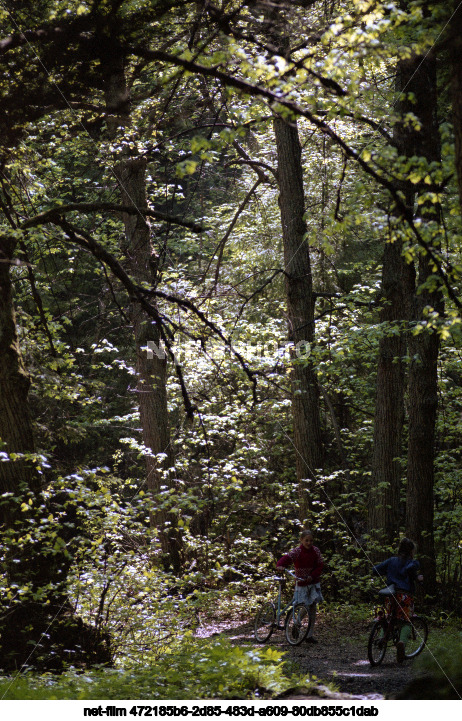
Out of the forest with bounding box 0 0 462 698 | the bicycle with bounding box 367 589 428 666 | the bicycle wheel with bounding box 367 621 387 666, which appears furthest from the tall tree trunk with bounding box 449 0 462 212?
the bicycle wheel with bounding box 367 621 387 666

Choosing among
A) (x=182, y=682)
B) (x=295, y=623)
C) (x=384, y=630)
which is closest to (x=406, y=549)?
(x=384, y=630)

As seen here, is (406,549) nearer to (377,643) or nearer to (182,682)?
Answer: (377,643)

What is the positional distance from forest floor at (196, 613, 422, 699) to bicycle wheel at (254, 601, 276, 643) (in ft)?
0.50

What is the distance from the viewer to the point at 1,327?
8.09m

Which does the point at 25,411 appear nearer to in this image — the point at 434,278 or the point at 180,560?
the point at 434,278

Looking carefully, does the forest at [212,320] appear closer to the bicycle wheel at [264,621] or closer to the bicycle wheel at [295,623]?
the bicycle wheel at [264,621]

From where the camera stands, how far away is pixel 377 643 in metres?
8.73

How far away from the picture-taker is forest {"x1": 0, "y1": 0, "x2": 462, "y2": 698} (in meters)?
6.42

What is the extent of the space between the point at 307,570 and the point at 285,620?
107cm

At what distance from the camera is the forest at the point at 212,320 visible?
21.1 feet

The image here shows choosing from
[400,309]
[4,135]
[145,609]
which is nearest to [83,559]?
[145,609]

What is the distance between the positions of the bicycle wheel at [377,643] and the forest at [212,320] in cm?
130

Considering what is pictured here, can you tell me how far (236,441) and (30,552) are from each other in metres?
7.35
